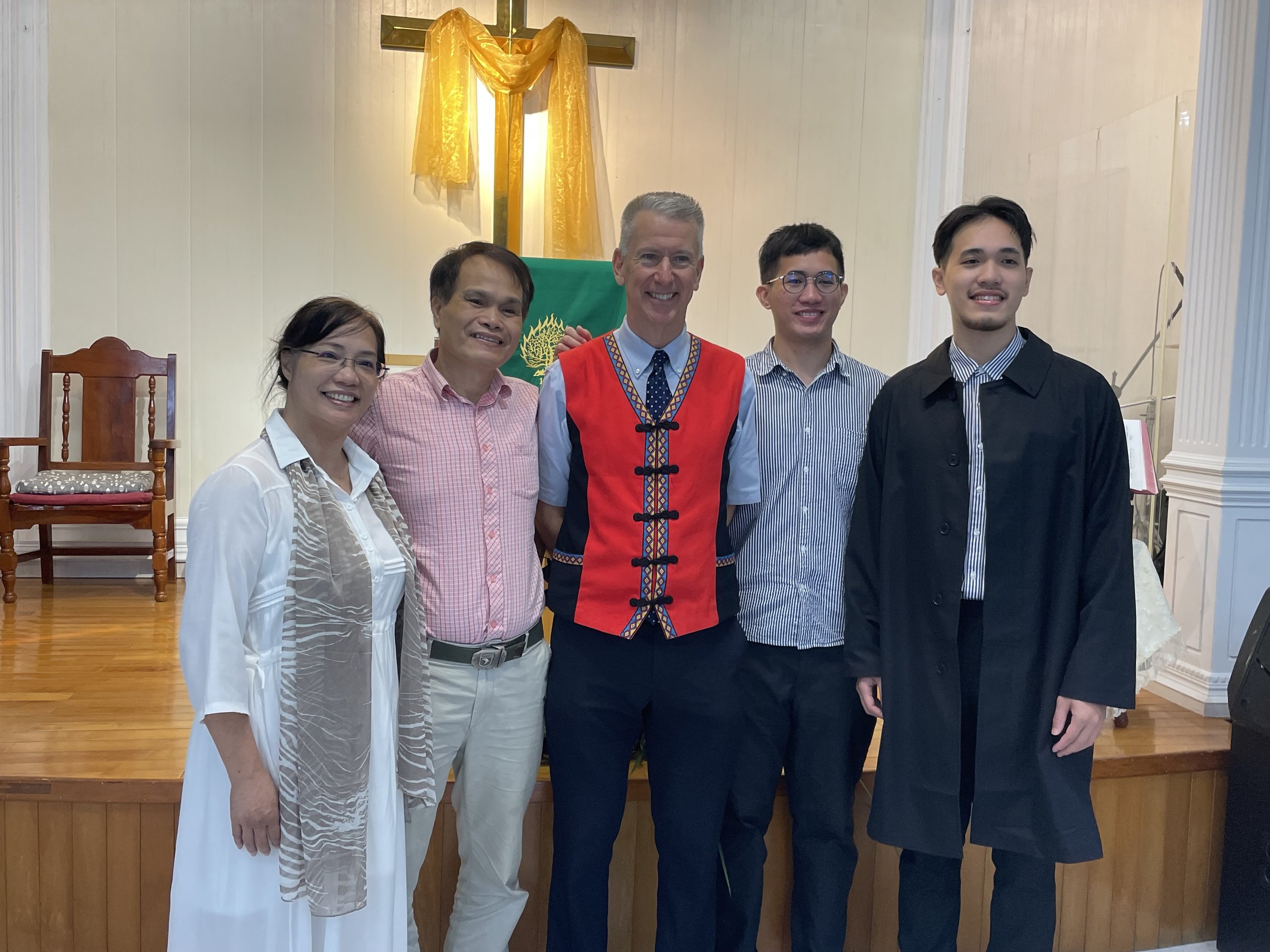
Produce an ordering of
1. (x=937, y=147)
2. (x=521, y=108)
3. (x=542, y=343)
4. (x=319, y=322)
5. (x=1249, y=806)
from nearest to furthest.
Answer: (x=319, y=322) < (x=1249, y=806) < (x=542, y=343) < (x=521, y=108) < (x=937, y=147)

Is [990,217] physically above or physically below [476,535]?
above

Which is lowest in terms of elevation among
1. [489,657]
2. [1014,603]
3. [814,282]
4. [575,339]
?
[489,657]

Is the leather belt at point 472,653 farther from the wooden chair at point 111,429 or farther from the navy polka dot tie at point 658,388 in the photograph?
the wooden chair at point 111,429

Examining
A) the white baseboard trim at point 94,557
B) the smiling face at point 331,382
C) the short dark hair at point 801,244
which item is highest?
the short dark hair at point 801,244

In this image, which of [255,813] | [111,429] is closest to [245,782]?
[255,813]

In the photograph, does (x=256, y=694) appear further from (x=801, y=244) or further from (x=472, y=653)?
(x=801, y=244)

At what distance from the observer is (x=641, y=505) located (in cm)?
172

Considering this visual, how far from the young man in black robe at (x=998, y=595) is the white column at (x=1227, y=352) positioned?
4.45 feet

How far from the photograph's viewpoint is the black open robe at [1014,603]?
66.9 inches

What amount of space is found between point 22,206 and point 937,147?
4143 millimetres

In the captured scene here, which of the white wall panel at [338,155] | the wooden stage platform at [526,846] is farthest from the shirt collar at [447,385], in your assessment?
the white wall panel at [338,155]

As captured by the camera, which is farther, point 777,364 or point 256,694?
point 777,364

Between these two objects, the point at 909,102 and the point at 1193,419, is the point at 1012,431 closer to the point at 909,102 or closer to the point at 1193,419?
the point at 1193,419

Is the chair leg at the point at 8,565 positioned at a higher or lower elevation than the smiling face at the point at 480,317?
lower
